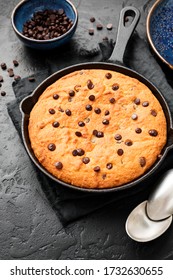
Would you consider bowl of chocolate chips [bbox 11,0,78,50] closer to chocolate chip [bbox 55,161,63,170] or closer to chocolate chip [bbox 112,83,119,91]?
chocolate chip [bbox 112,83,119,91]

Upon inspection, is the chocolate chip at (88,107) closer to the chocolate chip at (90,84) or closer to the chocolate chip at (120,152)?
the chocolate chip at (90,84)

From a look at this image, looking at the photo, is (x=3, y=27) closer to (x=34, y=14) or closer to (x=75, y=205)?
(x=34, y=14)

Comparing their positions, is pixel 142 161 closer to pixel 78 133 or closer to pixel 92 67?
pixel 78 133

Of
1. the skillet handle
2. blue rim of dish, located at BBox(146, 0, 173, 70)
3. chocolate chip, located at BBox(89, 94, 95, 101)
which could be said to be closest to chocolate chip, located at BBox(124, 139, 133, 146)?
chocolate chip, located at BBox(89, 94, 95, 101)
